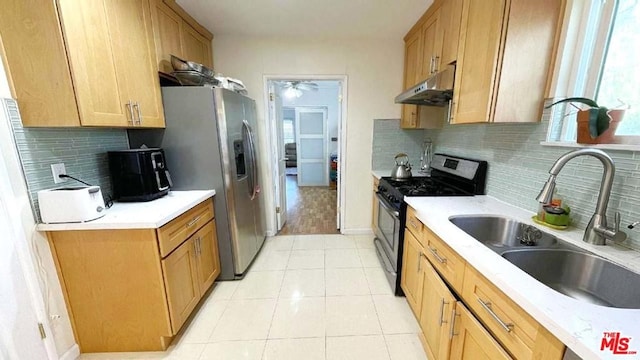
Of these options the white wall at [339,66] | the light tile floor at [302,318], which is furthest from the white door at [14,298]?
the white wall at [339,66]

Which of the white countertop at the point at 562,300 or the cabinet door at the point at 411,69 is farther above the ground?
the cabinet door at the point at 411,69

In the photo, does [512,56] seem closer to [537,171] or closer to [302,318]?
[537,171]

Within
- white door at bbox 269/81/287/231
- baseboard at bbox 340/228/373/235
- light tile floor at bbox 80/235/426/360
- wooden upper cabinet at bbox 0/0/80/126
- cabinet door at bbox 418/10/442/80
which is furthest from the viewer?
baseboard at bbox 340/228/373/235

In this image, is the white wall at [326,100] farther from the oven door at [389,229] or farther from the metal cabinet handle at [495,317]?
the metal cabinet handle at [495,317]

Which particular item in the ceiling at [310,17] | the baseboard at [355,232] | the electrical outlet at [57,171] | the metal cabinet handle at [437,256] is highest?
the ceiling at [310,17]

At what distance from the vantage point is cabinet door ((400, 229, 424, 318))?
1562 mm

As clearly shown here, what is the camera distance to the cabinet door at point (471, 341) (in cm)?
87

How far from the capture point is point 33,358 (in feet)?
4.12

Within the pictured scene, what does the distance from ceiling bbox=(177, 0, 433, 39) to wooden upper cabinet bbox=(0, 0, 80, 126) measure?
3.76 feet

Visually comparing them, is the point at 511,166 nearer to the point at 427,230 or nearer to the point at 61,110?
the point at 427,230

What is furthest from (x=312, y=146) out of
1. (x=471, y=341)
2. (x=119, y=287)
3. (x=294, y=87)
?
(x=471, y=341)

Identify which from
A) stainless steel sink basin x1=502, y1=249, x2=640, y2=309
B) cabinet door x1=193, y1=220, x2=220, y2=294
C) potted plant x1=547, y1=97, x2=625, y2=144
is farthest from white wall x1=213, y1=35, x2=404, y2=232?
stainless steel sink basin x1=502, y1=249, x2=640, y2=309

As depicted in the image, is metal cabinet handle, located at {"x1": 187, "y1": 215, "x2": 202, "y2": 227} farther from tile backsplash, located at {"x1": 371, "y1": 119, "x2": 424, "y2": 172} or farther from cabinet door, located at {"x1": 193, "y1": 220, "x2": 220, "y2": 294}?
tile backsplash, located at {"x1": 371, "y1": 119, "x2": 424, "y2": 172}

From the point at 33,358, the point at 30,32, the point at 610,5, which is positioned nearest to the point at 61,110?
the point at 30,32
